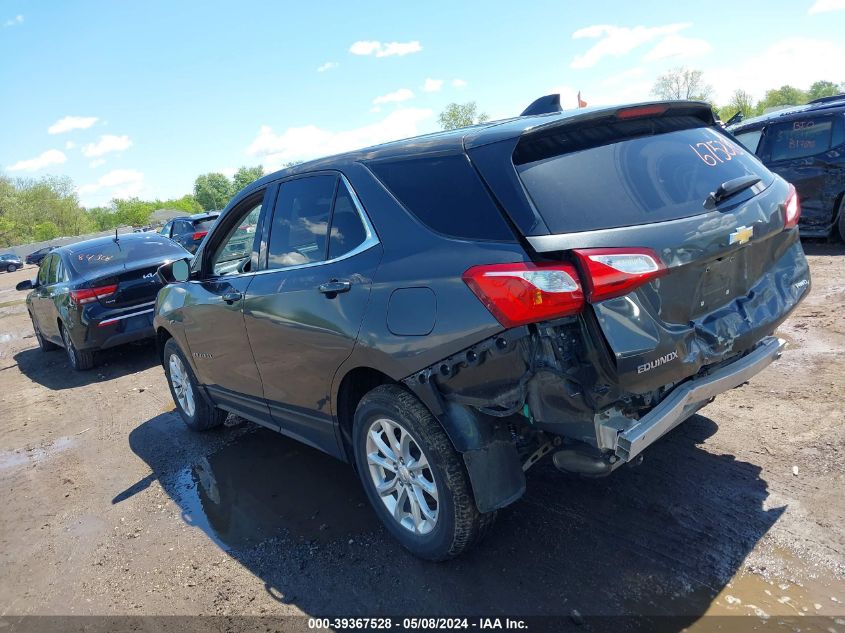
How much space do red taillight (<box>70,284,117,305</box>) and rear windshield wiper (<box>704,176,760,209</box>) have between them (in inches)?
299

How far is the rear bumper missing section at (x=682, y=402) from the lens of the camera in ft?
7.86

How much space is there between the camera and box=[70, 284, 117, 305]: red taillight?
7988mm

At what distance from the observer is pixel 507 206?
255 centimetres

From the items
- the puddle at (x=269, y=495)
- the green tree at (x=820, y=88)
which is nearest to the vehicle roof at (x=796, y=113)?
the puddle at (x=269, y=495)

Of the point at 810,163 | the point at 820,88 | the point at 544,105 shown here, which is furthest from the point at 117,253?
the point at 820,88

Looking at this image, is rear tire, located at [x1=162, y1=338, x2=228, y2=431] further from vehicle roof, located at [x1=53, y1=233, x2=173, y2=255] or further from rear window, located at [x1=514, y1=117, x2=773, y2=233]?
vehicle roof, located at [x1=53, y1=233, x2=173, y2=255]

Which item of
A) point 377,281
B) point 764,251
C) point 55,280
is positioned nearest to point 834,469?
point 764,251

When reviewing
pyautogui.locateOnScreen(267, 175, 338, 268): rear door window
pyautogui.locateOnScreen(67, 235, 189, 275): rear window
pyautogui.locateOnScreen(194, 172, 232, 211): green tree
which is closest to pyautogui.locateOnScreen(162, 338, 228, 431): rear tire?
pyautogui.locateOnScreen(267, 175, 338, 268): rear door window

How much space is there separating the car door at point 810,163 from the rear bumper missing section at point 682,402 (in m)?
6.92

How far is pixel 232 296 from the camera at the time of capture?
4.14 meters

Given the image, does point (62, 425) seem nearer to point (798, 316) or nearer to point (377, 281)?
point (377, 281)

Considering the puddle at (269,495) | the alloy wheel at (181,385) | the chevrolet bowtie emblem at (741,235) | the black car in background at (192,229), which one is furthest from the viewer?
the black car in background at (192,229)

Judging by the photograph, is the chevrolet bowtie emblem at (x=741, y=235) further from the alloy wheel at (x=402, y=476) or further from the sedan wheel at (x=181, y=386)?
the sedan wheel at (x=181, y=386)

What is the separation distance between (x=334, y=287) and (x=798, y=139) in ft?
28.4
